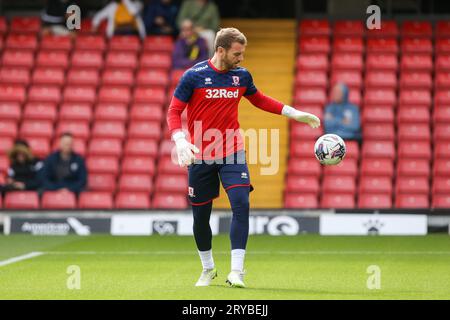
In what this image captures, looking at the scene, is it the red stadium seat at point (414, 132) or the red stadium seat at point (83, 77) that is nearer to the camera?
the red stadium seat at point (414, 132)

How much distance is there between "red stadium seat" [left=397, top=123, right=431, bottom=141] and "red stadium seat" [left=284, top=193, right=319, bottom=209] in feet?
6.36

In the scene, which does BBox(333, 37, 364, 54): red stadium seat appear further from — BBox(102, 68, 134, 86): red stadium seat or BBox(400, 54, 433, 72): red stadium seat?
BBox(102, 68, 134, 86): red stadium seat

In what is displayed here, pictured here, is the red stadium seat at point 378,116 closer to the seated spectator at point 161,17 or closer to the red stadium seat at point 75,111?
the seated spectator at point 161,17

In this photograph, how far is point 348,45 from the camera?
19.5 metres

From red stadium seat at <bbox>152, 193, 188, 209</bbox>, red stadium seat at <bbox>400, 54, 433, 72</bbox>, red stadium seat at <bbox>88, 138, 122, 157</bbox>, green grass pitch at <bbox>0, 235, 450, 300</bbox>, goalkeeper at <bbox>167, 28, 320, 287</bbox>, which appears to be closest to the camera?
green grass pitch at <bbox>0, 235, 450, 300</bbox>

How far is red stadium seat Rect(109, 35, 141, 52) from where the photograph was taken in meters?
19.6

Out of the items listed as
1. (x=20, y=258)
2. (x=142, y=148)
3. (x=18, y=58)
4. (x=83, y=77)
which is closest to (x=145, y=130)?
(x=142, y=148)

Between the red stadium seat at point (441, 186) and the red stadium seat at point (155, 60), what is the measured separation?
17.3 feet

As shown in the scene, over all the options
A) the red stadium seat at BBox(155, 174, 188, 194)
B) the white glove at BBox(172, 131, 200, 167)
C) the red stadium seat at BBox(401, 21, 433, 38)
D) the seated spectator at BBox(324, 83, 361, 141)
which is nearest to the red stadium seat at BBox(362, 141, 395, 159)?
the seated spectator at BBox(324, 83, 361, 141)

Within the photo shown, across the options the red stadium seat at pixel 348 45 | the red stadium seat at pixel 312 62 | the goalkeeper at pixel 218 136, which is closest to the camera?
the goalkeeper at pixel 218 136

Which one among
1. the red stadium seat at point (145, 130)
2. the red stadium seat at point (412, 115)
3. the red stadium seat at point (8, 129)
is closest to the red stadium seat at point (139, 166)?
the red stadium seat at point (145, 130)

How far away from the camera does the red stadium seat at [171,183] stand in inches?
672

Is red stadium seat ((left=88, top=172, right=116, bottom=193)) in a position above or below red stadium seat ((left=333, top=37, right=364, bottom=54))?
below
